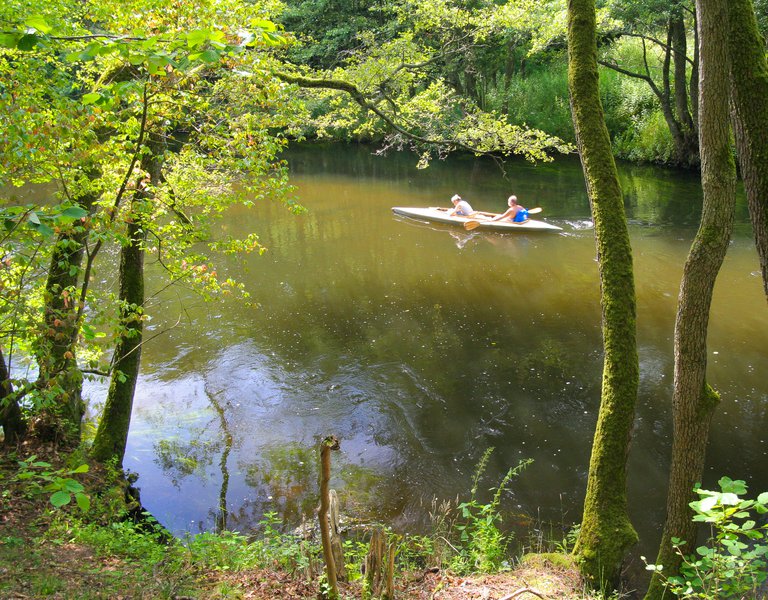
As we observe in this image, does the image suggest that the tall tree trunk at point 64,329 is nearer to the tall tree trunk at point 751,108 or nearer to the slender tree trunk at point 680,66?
the tall tree trunk at point 751,108

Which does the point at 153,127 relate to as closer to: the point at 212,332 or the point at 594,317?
the point at 212,332

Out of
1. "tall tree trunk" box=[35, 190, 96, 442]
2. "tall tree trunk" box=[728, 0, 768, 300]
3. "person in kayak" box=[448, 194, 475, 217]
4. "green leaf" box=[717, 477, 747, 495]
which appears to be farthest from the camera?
"person in kayak" box=[448, 194, 475, 217]

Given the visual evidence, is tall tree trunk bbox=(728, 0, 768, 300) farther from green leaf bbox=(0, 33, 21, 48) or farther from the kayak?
the kayak

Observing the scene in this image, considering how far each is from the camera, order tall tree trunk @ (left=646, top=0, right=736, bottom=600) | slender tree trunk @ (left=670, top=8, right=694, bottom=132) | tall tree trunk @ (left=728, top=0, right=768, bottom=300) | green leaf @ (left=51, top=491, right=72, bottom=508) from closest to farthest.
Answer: green leaf @ (left=51, top=491, right=72, bottom=508) → tall tree trunk @ (left=728, top=0, right=768, bottom=300) → tall tree trunk @ (left=646, top=0, right=736, bottom=600) → slender tree trunk @ (left=670, top=8, right=694, bottom=132)

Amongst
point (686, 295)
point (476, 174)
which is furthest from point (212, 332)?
point (476, 174)

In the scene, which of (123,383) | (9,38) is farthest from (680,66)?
(9,38)

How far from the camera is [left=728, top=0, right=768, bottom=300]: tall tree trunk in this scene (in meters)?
3.59

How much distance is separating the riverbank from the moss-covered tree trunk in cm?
30

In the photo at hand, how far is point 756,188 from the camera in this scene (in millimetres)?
3613

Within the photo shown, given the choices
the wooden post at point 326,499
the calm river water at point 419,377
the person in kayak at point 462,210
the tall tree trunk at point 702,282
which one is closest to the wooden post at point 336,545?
the wooden post at point 326,499

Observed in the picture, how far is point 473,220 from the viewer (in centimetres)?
1578

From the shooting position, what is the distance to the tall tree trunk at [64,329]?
136 inches

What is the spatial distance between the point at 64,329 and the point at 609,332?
3532mm

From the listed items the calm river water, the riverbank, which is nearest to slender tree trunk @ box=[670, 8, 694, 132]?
the calm river water
